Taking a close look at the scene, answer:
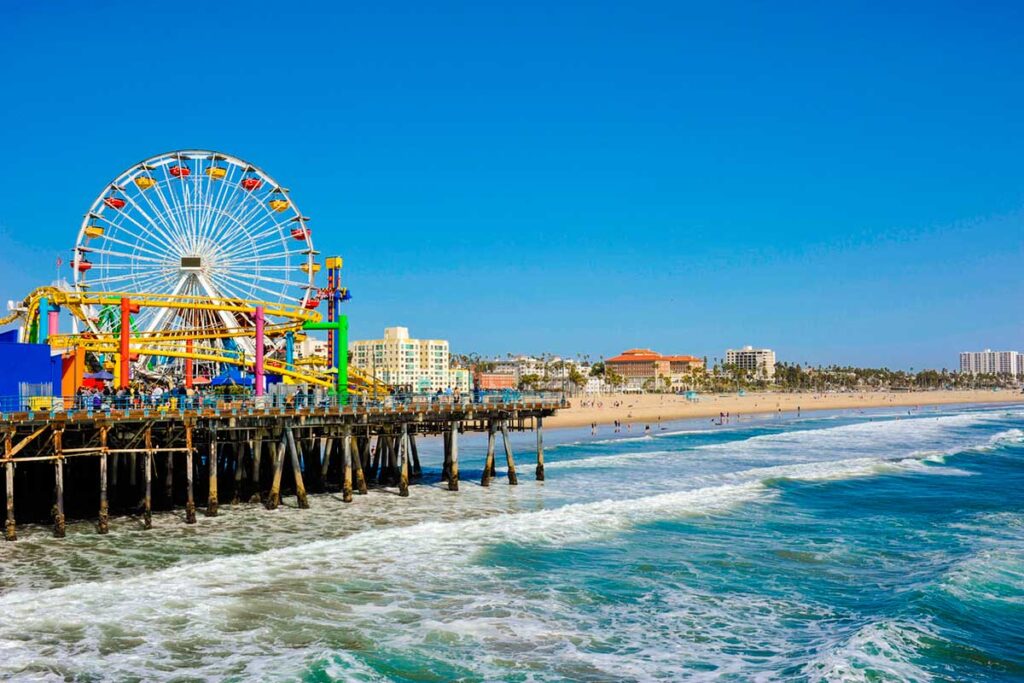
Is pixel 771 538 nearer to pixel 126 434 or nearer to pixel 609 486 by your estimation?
pixel 609 486

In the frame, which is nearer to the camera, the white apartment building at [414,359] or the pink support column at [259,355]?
the pink support column at [259,355]

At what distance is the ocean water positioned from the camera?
14883 mm

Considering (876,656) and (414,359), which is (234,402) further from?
(414,359)

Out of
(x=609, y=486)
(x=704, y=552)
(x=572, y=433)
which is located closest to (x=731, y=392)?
(x=572, y=433)

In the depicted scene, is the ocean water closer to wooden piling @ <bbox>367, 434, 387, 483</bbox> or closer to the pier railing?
the pier railing

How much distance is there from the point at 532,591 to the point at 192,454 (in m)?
14.5

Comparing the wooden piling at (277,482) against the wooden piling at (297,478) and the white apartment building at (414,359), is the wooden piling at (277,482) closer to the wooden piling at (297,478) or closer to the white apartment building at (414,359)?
the wooden piling at (297,478)

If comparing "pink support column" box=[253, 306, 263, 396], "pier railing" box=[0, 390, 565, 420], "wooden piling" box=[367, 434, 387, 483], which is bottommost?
"wooden piling" box=[367, 434, 387, 483]

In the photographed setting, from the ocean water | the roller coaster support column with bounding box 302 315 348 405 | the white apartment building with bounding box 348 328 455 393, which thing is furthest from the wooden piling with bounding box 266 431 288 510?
the white apartment building with bounding box 348 328 455 393

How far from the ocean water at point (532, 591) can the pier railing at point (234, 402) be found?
3.37 metres

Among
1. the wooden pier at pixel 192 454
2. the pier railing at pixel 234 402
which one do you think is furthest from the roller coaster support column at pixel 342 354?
the wooden pier at pixel 192 454

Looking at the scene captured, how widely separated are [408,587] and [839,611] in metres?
9.19

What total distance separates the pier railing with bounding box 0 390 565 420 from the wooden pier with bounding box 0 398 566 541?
0.63ft

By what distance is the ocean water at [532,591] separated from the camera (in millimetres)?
14883
